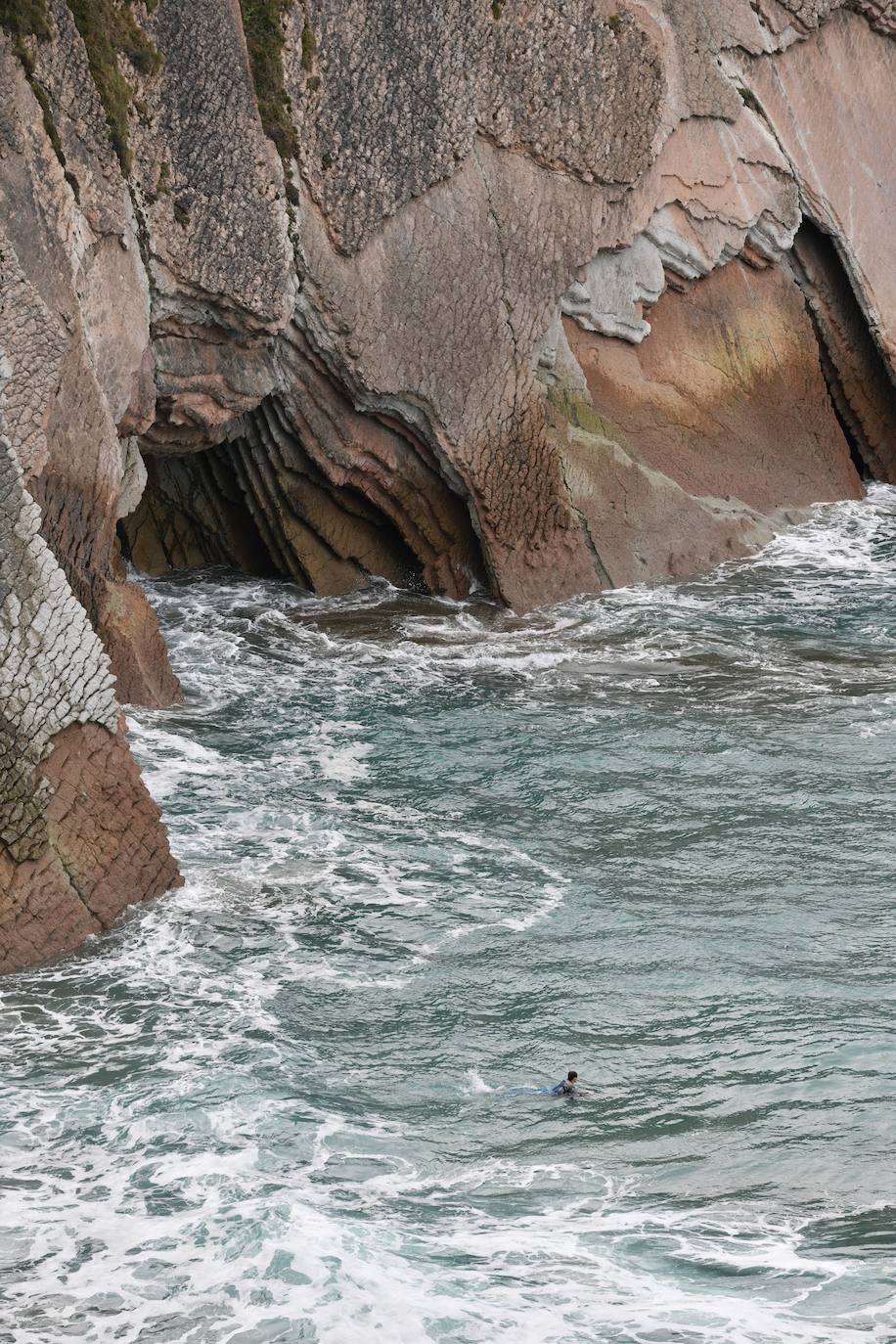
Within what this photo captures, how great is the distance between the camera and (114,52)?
14.1 m

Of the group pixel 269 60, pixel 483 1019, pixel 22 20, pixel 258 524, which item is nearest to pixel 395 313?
pixel 269 60

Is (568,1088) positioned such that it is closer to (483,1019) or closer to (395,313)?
(483,1019)

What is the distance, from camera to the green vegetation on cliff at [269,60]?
1528 cm

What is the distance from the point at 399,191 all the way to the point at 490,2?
83.2 inches

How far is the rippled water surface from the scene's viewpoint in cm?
774

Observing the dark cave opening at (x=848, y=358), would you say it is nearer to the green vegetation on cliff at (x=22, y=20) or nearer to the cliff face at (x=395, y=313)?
the cliff face at (x=395, y=313)

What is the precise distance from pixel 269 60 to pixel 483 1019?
8.91 metres

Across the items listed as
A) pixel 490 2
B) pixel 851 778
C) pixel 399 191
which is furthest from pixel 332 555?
pixel 851 778

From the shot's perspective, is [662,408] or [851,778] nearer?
[851,778]

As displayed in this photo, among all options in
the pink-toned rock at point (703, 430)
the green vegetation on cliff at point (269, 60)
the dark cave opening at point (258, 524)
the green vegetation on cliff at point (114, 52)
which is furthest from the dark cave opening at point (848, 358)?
the green vegetation on cliff at point (114, 52)

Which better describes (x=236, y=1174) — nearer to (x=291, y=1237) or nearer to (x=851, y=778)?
(x=291, y=1237)

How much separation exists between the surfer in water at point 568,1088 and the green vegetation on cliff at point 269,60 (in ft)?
30.2

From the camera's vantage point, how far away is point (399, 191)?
16250 mm

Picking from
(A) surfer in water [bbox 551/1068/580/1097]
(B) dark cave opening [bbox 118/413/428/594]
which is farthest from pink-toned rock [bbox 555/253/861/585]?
(A) surfer in water [bbox 551/1068/580/1097]
